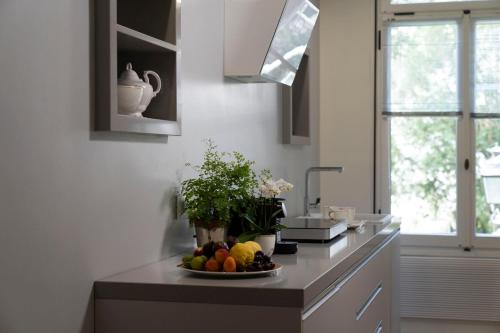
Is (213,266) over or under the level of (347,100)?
under

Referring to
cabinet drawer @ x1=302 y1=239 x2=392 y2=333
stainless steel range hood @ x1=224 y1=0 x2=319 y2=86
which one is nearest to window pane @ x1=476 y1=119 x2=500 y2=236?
cabinet drawer @ x1=302 y1=239 x2=392 y2=333

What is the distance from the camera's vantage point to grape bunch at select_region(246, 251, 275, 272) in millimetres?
2158

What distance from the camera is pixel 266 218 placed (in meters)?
2.68

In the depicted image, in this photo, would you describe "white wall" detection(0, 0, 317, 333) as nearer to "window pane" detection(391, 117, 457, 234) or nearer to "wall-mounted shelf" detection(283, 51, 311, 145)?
"wall-mounted shelf" detection(283, 51, 311, 145)

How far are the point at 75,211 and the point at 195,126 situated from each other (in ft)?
3.18

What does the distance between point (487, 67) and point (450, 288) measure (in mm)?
1455

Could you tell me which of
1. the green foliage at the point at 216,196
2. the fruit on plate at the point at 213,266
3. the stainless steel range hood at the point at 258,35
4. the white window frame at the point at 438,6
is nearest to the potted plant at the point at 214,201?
the green foliage at the point at 216,196

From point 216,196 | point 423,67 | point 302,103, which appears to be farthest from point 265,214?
point 423,67

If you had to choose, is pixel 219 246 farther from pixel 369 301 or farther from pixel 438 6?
pixel 438 6

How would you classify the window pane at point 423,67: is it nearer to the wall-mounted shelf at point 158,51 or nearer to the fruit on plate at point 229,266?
the wall-mounted shelf at point 158,51

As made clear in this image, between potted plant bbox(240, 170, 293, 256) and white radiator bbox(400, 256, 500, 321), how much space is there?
264 centimetres

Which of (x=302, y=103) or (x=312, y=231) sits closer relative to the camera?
(x=312, y=231)

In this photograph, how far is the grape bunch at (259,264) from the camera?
2158mm

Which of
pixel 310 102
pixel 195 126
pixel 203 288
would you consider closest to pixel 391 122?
pixel 310 102
